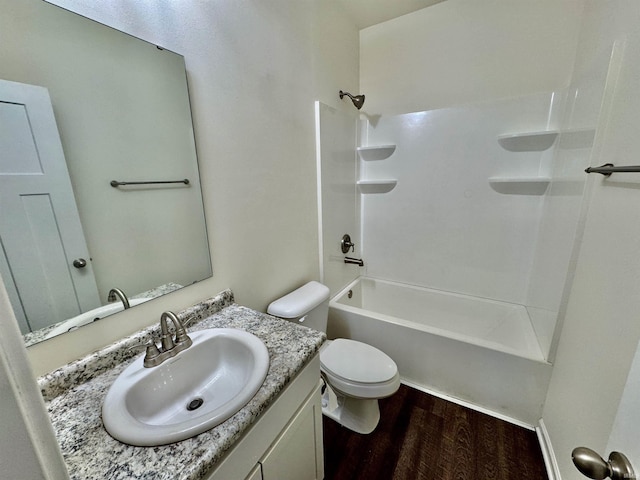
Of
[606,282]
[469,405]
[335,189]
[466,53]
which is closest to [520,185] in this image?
[466,53]

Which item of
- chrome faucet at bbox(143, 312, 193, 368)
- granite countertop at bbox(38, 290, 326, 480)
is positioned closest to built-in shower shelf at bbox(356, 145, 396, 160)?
granite countertop at bbox(38, 290, 326, 480)

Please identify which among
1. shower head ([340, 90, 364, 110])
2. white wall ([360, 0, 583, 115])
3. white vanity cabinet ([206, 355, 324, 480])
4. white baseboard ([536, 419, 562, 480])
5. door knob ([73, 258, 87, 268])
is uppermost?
white wall ([360, 0, 583, 115])

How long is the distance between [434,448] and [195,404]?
130 cm

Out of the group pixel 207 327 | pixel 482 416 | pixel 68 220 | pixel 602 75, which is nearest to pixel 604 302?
pixel 602 75

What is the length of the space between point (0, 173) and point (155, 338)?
62cm

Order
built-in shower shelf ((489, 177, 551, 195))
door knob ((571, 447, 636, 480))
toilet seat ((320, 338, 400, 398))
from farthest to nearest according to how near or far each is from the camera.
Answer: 1. built-in shower shelf ((489, 177, 551, 195))
2. toilet seat ((320, 338, 400, 398))
3. door knob ((571, 447, 636, 480))

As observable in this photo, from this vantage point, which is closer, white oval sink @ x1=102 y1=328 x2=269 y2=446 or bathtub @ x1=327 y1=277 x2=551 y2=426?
white oval sink @ x1=102 y1=328 x2=269 y2=446

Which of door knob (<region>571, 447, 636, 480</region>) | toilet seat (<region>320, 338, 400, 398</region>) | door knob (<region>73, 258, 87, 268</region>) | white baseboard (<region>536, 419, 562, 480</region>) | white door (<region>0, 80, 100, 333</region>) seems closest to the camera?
door knob (<region>571, 447, 636, 480</region>)

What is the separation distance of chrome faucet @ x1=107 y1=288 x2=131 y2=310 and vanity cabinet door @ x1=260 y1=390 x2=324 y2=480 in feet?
2.16

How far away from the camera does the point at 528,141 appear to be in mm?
1784

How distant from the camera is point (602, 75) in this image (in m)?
1.08

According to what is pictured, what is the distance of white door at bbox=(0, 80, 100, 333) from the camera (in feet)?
2.10

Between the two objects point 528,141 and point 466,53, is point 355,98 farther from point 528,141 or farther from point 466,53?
point 528,141

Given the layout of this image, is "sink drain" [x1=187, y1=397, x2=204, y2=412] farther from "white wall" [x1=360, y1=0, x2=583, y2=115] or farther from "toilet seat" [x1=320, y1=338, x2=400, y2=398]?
"white wall" [x1=360, y1=0, x2=583, y2=115]
